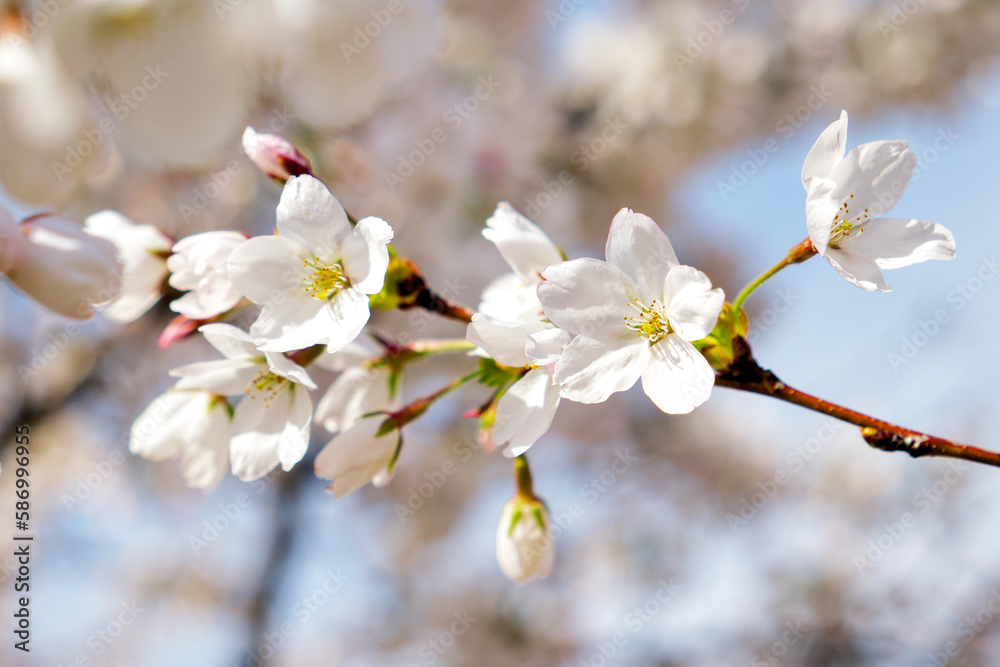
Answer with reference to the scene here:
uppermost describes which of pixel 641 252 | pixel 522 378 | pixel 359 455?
Answer: pixel 641 252

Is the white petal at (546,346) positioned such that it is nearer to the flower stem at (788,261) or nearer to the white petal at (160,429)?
the flower stem at (788,261)

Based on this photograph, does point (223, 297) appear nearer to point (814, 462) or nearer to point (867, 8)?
point (867, 8)

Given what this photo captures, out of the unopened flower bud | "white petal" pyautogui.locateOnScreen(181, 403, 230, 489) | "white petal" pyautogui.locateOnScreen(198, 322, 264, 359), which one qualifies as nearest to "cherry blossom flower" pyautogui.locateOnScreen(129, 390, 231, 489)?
"white petal" pyautogui.locateOnScreen(181, 403, 230, 489)

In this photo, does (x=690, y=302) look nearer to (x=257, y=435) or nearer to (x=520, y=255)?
(x=520, y=255)

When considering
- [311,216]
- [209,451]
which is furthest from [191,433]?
[311,216]

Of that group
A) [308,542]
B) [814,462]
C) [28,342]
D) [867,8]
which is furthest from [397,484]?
[867,8]

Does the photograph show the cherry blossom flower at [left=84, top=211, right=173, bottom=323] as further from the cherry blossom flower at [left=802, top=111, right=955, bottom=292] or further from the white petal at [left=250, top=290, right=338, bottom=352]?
the cherry blossom flower at [left=802, top=111, right=955, bottom=292]
